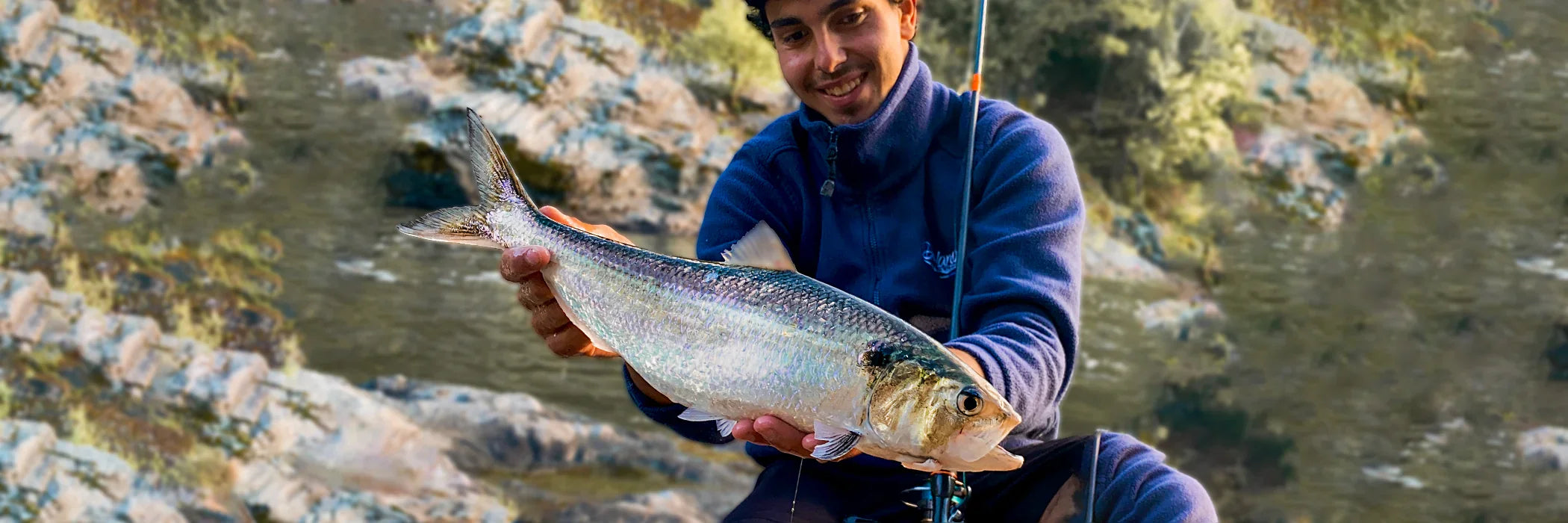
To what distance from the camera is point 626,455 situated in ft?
16.9

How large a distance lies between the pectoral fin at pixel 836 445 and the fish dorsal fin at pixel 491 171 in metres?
0.51

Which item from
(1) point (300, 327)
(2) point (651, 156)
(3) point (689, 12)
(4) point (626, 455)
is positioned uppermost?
(3) point (689, 12)

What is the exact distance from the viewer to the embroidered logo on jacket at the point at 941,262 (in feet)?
5.94

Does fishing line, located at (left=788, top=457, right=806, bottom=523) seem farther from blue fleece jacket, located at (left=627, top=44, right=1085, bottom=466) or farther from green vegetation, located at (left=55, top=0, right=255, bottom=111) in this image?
green vegetation, located at (left=55, top=0, right=255, bottom=111)

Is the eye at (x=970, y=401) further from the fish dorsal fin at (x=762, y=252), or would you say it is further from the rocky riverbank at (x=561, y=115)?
the rocky riverbank at (x=561, y=115)

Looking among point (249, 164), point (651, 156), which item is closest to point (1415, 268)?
point (651, 156)

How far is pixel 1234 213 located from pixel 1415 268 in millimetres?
767

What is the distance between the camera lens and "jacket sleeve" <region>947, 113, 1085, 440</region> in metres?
1.42

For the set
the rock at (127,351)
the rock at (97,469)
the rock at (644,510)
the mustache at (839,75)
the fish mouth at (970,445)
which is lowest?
the rock at (644,510)

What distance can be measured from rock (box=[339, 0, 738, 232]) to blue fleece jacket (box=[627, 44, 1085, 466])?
3422 mm

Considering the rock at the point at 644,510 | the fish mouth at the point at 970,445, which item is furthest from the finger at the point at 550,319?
the rock at the point at 644,510

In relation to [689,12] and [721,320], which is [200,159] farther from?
[721,320]

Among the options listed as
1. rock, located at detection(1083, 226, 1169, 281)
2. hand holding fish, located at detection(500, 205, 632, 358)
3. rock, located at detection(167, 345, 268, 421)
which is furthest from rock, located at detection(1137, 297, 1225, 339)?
hand holding fish, located at detection(500, 205, 632, 358)

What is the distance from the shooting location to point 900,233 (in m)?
1.86
